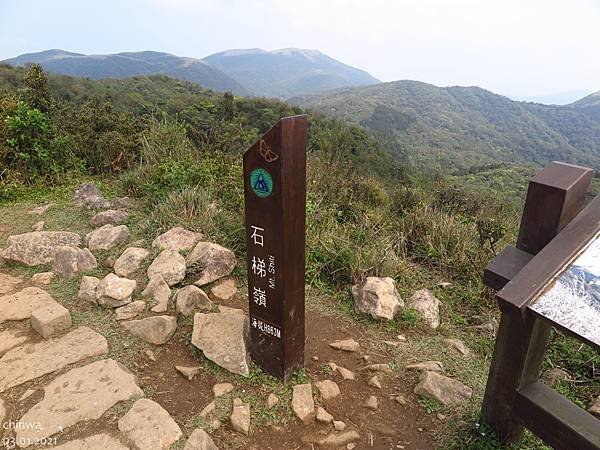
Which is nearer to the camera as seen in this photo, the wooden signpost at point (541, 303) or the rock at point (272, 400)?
the wooden signpost at point (541, 303)

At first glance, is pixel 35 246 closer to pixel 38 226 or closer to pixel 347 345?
pixel 38 226

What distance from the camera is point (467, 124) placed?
65.2 metres

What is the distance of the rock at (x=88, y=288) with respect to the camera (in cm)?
258

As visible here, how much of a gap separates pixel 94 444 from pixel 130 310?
3.26ft

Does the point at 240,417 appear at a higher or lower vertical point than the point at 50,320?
lower

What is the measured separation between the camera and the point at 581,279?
1111mm

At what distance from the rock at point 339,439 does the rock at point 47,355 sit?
4.28ft

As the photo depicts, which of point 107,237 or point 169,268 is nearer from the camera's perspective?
point 169,268

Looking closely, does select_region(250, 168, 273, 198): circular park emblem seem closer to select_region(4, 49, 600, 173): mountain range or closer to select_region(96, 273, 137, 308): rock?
select_region(96, 273, 137, 308): rock

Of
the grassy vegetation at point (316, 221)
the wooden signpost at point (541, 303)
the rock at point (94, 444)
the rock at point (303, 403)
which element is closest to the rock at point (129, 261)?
the grassy vegetation at point (316, 221)

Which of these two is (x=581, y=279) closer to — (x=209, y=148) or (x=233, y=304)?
(x=233, y=304)

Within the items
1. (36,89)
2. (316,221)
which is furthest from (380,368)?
(36,89)

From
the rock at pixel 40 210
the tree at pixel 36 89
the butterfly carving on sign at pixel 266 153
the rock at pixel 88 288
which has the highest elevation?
the tree at pixel 36 89

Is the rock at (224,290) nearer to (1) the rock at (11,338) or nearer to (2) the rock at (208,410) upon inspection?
(2) the rock at (208,410)
